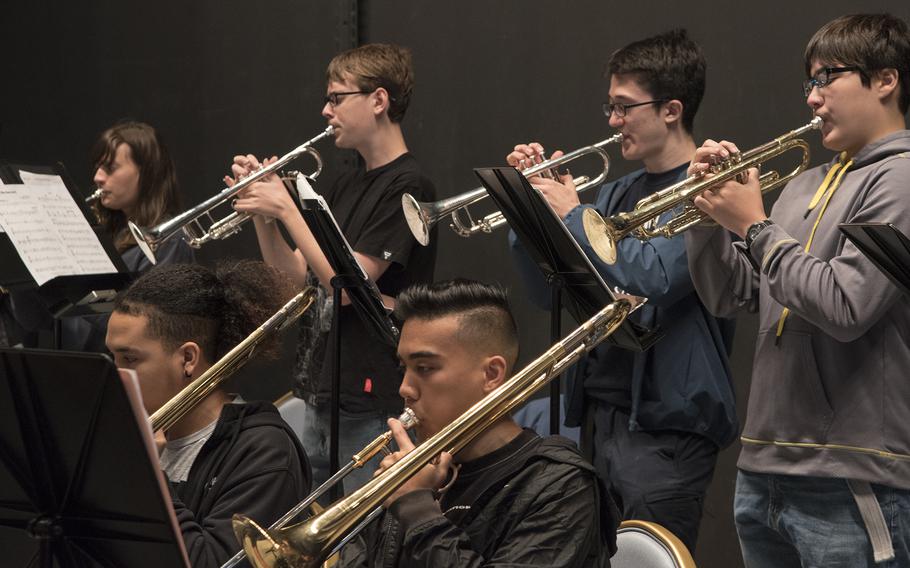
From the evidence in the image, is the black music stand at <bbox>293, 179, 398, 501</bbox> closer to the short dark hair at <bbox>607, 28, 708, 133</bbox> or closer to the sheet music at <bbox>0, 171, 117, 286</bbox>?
the short dark hair at <bbox>607, 28, 708, 133</bbox>

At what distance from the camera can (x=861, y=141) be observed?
2.69 meters

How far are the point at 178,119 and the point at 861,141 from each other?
378 cm

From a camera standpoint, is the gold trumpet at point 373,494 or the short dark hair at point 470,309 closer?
the gold trumpet at point 373,494

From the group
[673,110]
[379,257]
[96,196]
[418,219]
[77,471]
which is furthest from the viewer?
[96,196]

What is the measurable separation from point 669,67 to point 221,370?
4.95ft

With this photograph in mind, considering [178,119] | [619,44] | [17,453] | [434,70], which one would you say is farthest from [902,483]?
[178,119]

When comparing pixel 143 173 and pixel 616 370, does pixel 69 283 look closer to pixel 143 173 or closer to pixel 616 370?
pixel 143 173

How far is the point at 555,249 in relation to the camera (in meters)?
2.69

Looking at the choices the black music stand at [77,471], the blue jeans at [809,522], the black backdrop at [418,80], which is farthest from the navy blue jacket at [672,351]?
the black music stand at [77,471]

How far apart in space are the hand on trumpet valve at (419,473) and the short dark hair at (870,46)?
1.25 meters

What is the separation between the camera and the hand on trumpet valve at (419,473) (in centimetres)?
222

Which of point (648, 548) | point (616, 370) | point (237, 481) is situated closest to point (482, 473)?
point (648, 548)

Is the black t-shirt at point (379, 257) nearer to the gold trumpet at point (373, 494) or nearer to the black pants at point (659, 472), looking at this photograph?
the black pants at point (659, 472)

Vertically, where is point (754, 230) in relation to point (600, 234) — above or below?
below
